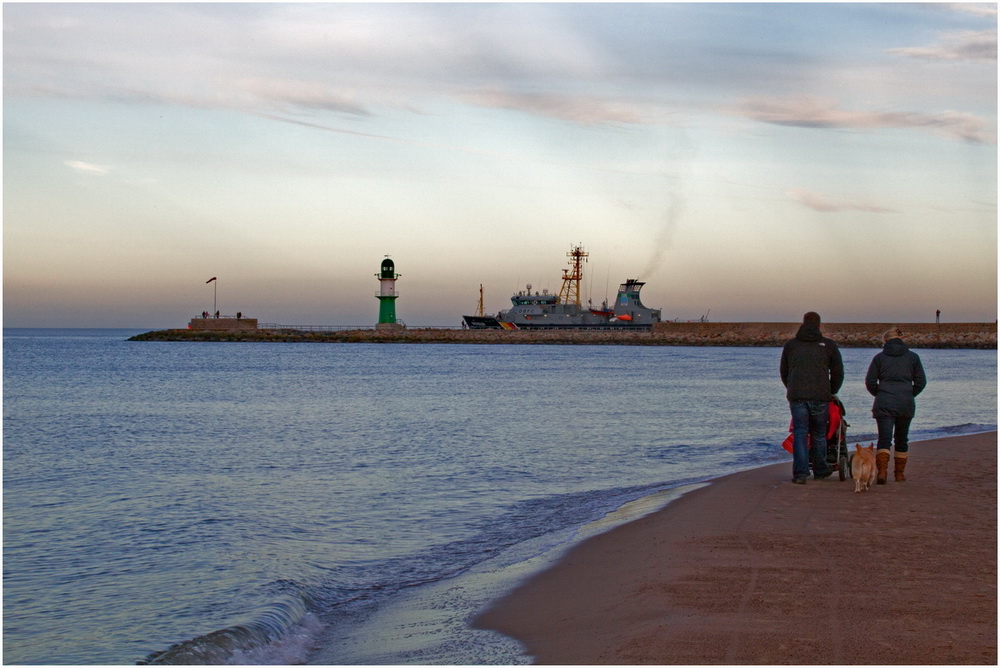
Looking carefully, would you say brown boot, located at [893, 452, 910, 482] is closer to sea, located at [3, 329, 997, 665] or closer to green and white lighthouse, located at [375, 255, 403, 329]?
sea, located at [3, 329, 997, 665]

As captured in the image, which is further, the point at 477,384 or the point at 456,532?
the point at 477,384

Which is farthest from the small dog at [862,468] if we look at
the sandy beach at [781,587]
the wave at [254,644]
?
the wave at [254,644]

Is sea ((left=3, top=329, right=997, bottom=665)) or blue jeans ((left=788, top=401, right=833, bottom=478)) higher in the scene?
blue jeans ((left=788, top=401, right=833, bottom=478))

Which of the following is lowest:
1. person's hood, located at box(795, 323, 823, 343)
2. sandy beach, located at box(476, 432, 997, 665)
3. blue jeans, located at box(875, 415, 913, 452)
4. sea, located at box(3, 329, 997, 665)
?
sea, located at box(3, 329, 997, 665)

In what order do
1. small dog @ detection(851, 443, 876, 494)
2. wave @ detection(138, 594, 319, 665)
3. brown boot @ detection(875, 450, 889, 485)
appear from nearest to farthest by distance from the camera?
1. wave @ detection(138, 594, 319, 665)
2. small dog @ detection(851, 443, 876, 494)
3. brown boot @ detection(875, 450, 889, 485)

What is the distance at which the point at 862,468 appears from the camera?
9570mm

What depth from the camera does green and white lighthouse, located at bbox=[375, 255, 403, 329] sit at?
9331cm

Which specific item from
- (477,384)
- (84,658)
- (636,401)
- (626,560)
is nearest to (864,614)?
(626,560)

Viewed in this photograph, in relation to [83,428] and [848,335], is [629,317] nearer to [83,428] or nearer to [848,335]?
[848,335]

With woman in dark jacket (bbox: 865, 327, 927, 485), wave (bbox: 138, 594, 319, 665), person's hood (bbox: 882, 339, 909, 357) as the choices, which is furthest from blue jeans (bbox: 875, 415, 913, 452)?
wave (bbox: 138, 594, 319, 665)

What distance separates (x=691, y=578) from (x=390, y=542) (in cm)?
398

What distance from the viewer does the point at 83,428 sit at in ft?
70.6

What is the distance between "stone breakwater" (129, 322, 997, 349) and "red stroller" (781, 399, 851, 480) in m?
87.7

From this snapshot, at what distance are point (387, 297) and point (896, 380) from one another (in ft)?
294
